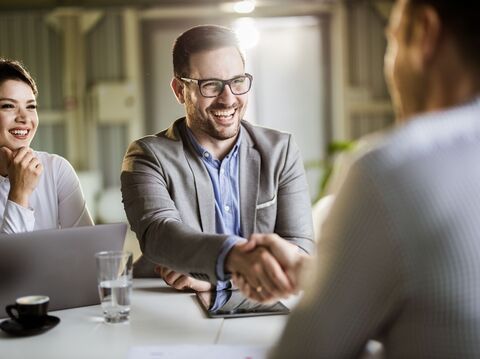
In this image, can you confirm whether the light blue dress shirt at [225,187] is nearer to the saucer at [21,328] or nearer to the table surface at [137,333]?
the table surface at [137,333]

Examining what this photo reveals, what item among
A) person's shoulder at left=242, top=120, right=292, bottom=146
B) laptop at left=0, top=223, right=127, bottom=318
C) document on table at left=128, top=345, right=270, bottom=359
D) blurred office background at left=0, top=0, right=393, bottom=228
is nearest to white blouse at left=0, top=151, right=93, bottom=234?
laptop at left=0, top=223, right=127, bottom=318

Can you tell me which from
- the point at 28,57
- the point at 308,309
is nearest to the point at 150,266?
the point at 308,309

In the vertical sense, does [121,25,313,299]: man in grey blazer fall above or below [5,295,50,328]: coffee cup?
above

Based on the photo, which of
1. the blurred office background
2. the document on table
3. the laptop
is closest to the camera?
the document on table

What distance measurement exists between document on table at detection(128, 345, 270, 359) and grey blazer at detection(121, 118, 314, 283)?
0.42m

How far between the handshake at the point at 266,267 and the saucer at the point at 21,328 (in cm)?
39

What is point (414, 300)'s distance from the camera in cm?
65

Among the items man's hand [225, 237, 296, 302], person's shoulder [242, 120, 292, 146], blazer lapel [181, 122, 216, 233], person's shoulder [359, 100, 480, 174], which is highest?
person's shoulder [359, 100, 480, 174]

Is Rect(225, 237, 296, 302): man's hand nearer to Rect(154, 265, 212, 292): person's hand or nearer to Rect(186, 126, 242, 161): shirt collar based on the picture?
Rect(154, 265, 212, 292): person's hand

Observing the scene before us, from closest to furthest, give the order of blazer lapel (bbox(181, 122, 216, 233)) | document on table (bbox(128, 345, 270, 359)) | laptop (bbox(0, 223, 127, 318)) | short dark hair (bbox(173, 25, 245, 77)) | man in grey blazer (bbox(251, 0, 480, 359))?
1. man in grey blazer (bbox(251, 0, 480, 359))
2. document on table (bbox(128, 345, 270, 359))
3. laptop (bbox(0, 223, 127, 318))
4. blazer lapel (bbox(181, 122, 216, 233))
5. short dark hair (bbox(173, 25, 245, 77))

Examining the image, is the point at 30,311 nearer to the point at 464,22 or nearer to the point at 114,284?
the point at 114,284

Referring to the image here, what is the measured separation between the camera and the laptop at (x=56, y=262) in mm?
1312

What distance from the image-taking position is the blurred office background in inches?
263

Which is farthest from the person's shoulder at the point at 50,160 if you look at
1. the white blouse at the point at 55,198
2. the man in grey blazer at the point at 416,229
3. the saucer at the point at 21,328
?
the man in grey blazer at the point at 416,229
